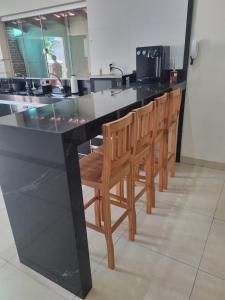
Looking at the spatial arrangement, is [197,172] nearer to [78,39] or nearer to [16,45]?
[78,39]

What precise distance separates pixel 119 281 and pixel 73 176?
0.86 m

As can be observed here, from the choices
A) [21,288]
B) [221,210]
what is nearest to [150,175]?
[221,210]

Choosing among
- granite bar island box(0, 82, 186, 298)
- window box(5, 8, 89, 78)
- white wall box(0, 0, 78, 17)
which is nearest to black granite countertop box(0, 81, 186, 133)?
granite bar island box(0, 82, 186, 298)

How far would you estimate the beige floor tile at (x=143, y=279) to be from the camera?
1406mm

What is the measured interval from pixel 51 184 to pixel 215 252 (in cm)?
134

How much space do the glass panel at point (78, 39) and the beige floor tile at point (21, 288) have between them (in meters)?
3.50

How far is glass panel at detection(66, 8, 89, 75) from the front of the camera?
3855 mm

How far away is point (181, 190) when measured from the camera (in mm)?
2473

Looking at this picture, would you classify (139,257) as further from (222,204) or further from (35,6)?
(35,6)

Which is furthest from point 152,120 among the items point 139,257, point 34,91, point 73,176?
point 34,91

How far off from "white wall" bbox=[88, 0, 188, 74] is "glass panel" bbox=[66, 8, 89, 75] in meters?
0.76

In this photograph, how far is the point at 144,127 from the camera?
1.63 metres

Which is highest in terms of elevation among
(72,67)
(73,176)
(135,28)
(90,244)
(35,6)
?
(35,6)

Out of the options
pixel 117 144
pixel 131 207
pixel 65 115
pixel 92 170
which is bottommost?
pixel 131 207
